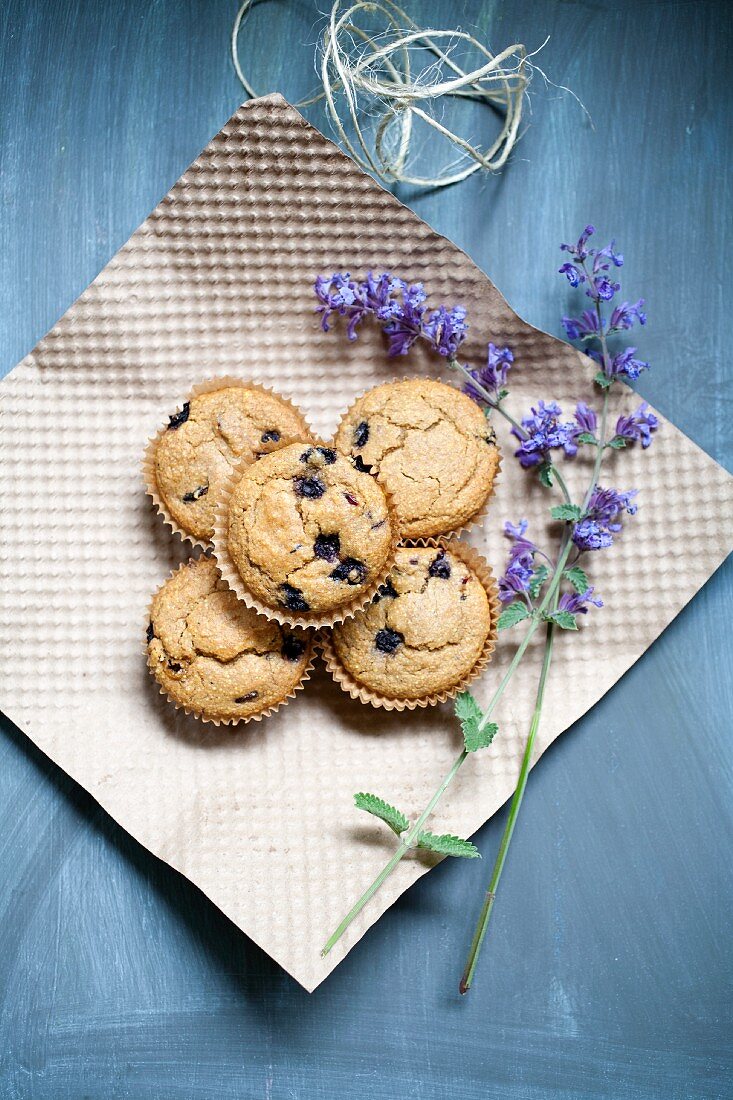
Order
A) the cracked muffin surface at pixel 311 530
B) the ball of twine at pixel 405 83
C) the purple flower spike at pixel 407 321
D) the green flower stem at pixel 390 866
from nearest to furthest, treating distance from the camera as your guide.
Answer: the cracked muffin surface at pixel 311 530 → the green flower stem at pixel 390 866 → the purple flower spike at pixel 407 321 → the ball of twine at pixel 405 83

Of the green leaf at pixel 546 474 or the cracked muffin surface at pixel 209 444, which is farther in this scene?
the green leaf at pixel 546 474

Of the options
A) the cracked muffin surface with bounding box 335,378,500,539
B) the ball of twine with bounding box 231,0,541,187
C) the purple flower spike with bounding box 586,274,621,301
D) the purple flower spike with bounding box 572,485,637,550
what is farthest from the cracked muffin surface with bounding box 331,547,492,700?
the ball of twine with bounding box 231,0,541,187

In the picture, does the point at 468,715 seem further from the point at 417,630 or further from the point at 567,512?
the point at 567,512

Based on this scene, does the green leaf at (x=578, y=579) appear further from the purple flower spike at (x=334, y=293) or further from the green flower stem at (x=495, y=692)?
the purple flower spike at (x=334, y=293)

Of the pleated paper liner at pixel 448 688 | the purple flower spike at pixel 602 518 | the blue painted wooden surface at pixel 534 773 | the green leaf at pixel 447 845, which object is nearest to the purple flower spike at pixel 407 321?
the blue painted wooden surface at pixel 534 773

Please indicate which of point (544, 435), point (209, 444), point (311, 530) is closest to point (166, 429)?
point (209, 444)

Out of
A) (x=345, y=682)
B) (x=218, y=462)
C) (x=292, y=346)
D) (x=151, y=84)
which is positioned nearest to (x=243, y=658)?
(x=345, y=682)

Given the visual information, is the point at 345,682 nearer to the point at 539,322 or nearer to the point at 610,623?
the point at 610,623
